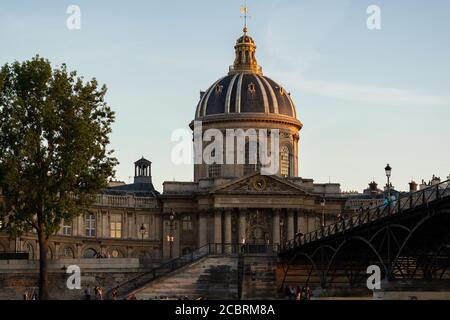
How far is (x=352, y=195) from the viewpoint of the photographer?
12800 centimetres

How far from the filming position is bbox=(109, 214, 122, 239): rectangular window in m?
121

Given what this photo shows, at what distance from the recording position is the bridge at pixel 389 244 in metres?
51.0

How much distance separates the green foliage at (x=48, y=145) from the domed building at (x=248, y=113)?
152 ft

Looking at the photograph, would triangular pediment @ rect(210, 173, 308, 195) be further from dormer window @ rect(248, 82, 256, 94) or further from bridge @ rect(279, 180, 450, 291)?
bridge @ rect(279, 180, 450, 291)

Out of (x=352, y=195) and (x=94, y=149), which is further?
(x=352, y=195)

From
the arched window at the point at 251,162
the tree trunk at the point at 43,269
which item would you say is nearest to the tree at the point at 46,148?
the tree trunk at the point at 43,269

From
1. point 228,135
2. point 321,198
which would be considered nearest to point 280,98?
point 228,135

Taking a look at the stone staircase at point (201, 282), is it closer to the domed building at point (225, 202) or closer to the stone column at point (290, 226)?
the domed building at point (225, 202)

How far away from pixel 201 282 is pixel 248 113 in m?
45.2

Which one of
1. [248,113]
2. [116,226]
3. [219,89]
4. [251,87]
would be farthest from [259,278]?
[219,89]

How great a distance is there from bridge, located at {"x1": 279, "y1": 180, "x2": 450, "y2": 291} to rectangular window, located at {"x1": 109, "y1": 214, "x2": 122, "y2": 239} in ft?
121
